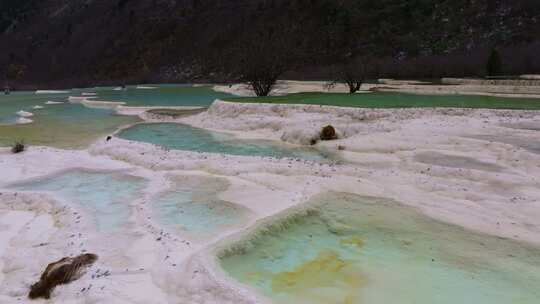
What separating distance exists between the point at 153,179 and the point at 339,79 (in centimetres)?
2516

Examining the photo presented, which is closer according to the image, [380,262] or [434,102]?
[380,262]

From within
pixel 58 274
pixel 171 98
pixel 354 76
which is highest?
pixel 354 76

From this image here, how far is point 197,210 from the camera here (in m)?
10.4

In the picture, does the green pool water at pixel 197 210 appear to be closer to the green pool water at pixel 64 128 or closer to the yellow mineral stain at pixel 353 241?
the yellow mineral stain at pixel 353 241

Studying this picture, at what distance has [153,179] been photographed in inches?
533

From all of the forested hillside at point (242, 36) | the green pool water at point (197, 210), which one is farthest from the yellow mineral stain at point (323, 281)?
the forested hillside at point (242, 36)

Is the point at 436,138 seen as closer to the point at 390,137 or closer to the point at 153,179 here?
the point at 390,137

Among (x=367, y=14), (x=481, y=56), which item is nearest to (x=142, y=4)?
(x=367, y=14)

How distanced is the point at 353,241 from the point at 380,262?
0.99 metres

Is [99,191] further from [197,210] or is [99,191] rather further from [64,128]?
[64,128]

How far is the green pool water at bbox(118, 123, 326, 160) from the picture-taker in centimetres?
1683

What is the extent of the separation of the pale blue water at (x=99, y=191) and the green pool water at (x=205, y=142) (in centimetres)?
426

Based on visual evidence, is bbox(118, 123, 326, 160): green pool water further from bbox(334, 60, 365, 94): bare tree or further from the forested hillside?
the forested hillside

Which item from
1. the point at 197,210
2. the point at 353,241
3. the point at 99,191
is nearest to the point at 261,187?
the point at 197,210
